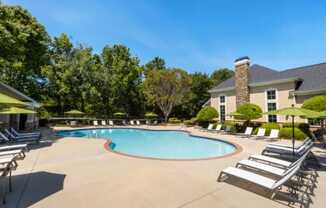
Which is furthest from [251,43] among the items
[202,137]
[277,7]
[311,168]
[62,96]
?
[62,96]

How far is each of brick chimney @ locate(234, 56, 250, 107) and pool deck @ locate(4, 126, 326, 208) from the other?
14.2 m

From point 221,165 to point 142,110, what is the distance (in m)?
28.1

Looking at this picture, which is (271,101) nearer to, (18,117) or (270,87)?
(270,87)

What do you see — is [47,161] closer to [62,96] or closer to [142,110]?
[62,96]

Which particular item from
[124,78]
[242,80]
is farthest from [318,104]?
[124,78]

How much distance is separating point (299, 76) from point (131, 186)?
19436 mm

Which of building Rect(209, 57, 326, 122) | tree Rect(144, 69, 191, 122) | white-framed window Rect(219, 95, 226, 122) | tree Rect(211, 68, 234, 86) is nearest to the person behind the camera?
building Rect(209, 57, 326, 122)

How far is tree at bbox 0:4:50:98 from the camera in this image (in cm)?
1210

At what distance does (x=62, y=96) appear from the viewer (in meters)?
28.2

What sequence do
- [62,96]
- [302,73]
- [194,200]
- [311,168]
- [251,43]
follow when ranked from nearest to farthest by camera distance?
1. [194,200]
2. [311,168]
3. [302,73]
4. [251,43]
5. [62,96]

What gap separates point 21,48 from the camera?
43.3ft

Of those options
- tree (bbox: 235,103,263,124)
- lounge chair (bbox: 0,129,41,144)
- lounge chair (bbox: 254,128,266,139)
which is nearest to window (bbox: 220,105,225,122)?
tree (bbox: 235,103,263,124)

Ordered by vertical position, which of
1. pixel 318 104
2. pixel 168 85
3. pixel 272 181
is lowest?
pixel 272 181

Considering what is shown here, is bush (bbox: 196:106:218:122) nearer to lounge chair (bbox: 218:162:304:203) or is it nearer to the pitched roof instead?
the pitched roof
